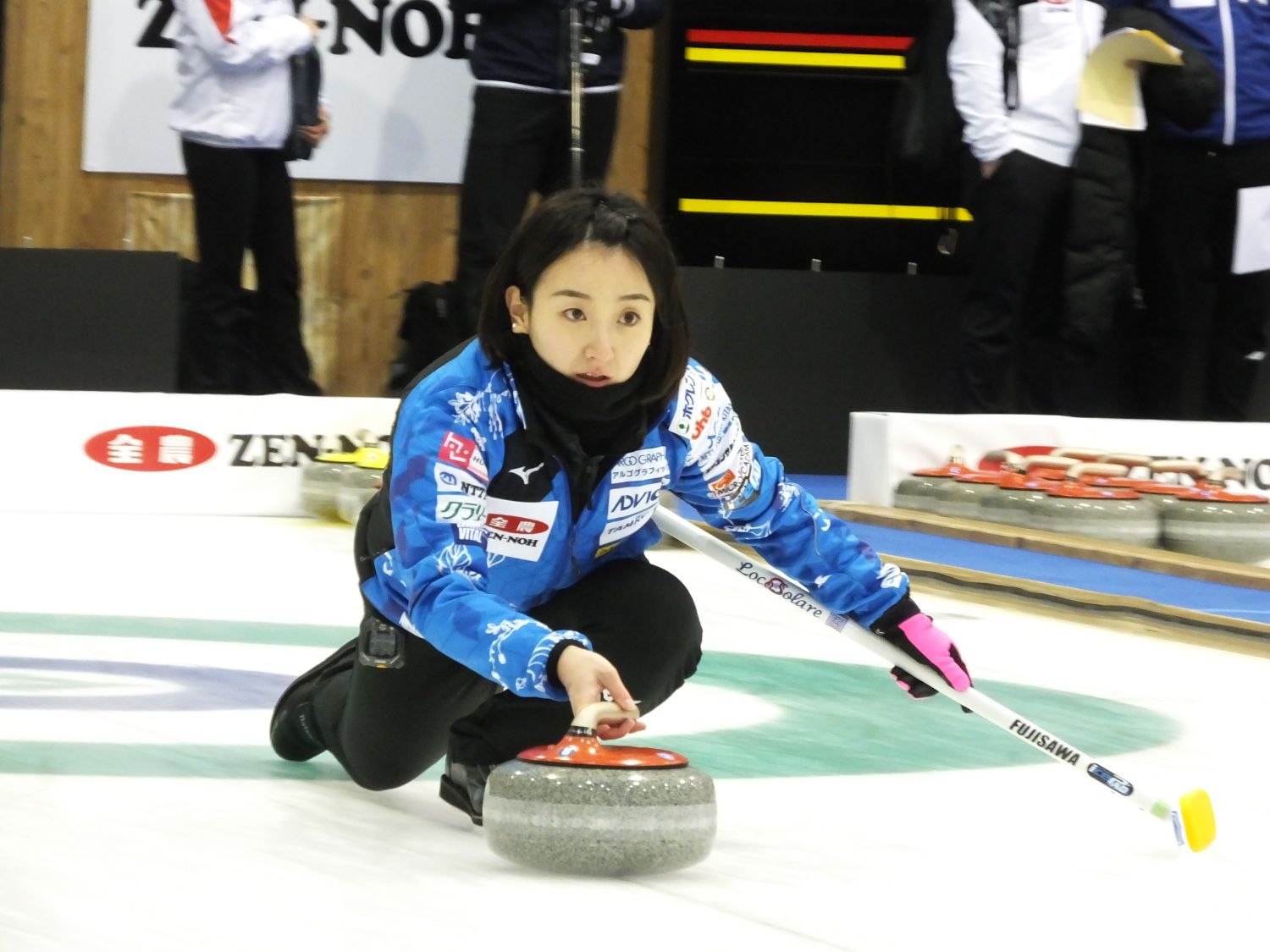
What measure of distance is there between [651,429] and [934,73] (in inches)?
168

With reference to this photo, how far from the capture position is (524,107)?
547 centimetres

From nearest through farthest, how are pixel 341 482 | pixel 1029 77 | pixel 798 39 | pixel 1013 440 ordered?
pixel 341 482, pixel 1013 440, pixel 1029 77, pixel 798 39

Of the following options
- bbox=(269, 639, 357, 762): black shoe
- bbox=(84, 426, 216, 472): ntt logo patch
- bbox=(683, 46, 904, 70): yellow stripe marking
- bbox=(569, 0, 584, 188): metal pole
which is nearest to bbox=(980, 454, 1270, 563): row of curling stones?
bbox=(569, 0, 584, 188): metal pole

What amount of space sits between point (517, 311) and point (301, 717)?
60cm

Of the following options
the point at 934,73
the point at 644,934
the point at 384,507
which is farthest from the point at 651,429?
the point at 934,73

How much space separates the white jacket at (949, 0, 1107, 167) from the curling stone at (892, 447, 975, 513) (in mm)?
1038

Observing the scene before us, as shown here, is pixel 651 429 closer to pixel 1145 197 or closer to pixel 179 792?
pixel 179 792

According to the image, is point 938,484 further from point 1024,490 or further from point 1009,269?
point 1009,269

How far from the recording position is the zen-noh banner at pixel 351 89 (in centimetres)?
686

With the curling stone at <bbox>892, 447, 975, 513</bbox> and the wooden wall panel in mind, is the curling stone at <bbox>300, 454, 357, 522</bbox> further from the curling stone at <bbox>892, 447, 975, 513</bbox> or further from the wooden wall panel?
the wooden wall panel

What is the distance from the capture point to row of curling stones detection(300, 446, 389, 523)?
4848mm

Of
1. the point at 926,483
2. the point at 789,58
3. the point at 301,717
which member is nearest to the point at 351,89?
the point at 789,58

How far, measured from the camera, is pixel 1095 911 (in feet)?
5.87

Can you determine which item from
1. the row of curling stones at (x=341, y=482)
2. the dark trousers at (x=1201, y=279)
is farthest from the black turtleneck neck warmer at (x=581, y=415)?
the dark trousers at (x=1201, y=279)
